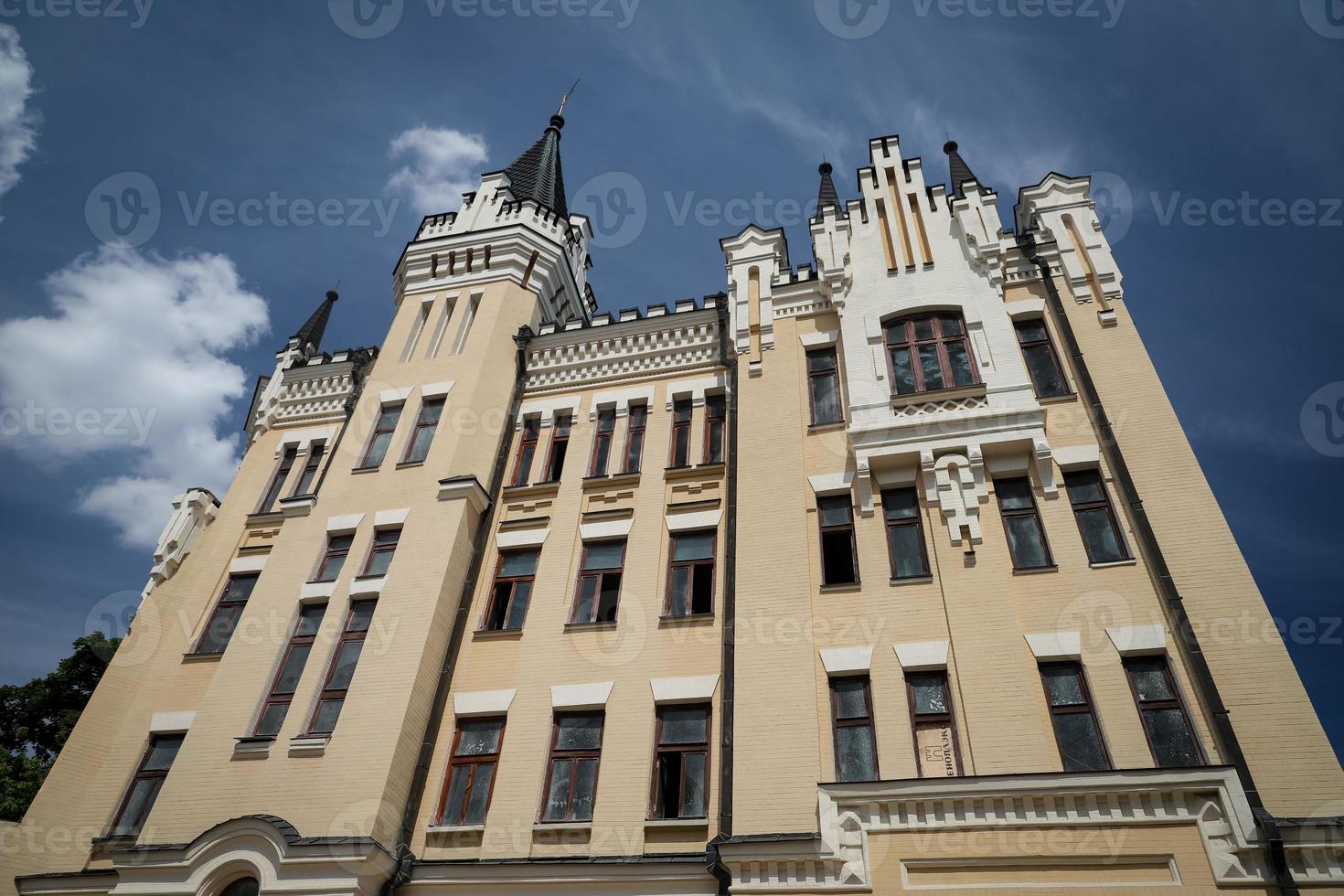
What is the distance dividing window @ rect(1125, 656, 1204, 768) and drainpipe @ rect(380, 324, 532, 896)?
11.4m

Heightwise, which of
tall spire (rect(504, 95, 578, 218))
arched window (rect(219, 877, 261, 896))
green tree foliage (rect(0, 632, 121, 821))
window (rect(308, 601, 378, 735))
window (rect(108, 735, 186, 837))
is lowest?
arched window (rect(219, 877, 261, 896))

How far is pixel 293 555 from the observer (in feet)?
55.6

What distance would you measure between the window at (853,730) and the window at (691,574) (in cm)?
299

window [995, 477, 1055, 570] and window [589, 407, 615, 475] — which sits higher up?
window [589, 407, 615, 475]

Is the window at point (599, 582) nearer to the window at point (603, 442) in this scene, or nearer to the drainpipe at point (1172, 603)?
the window at point (603, 442)

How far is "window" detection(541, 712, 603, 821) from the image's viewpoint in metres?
13.1

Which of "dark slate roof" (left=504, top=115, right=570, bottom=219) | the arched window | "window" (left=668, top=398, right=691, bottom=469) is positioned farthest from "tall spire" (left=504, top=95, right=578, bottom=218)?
the arched window

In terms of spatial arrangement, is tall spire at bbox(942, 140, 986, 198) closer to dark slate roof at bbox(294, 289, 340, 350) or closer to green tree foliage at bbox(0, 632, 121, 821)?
dark slate roof at bbox(294, 289, 340, 350)

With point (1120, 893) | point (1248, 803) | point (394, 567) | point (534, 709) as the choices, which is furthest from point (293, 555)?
point (1248, 803)

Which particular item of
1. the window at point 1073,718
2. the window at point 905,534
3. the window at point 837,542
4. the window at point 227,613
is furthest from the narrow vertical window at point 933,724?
the window at point 227,613

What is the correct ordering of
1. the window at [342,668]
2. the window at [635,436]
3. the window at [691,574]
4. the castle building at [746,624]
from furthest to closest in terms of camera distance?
1. the window at [635,436]
2. the window at [691,574]
3. the window at [342,668]
4. the castle building at [746,624]

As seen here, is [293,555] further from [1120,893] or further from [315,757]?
[1120,893]

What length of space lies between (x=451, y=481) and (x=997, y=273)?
12.6m

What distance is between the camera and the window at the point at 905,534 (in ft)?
46.1
